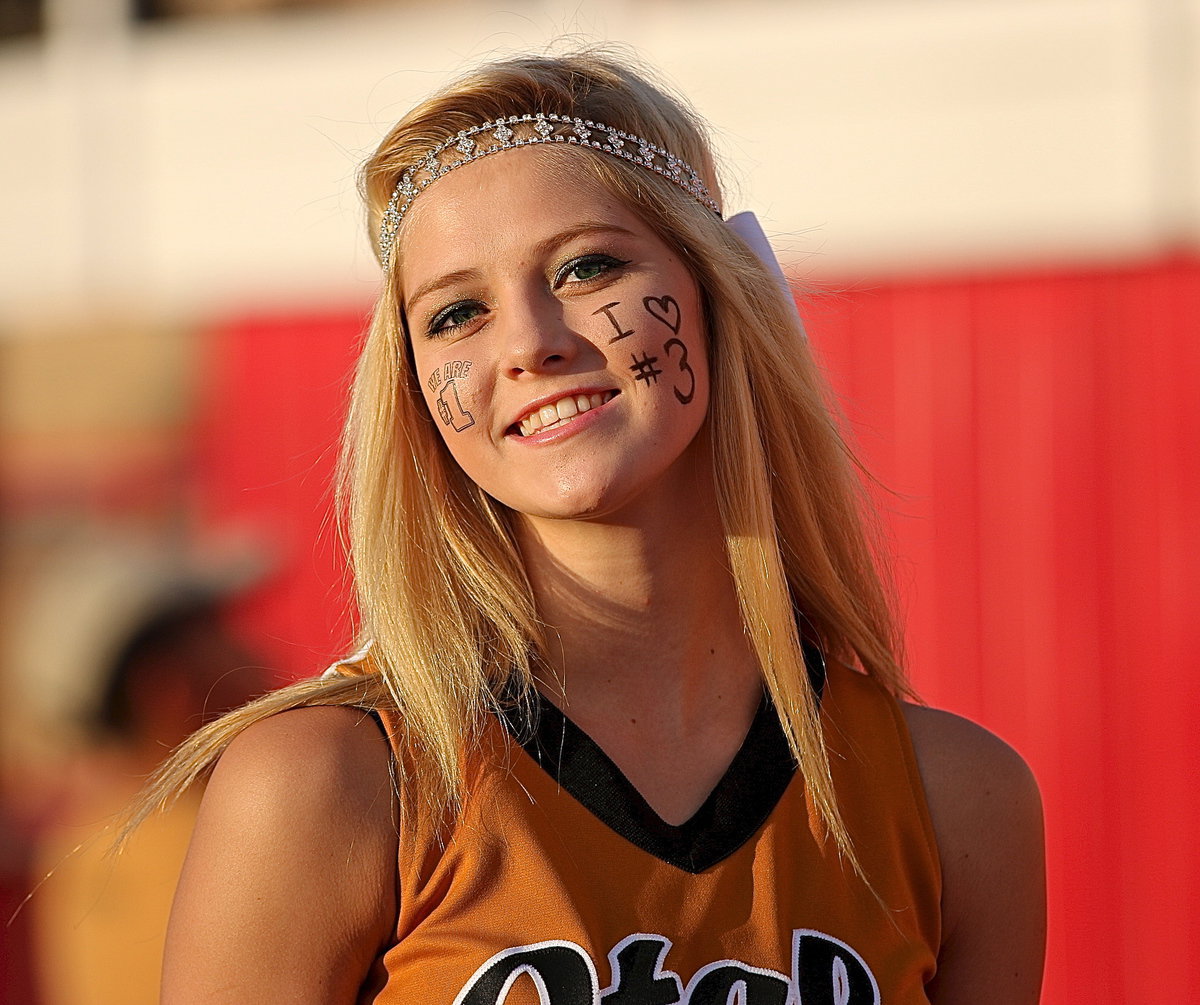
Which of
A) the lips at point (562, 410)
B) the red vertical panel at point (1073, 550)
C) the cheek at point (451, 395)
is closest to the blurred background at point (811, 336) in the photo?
the red vertical panel at point (1073, 550)

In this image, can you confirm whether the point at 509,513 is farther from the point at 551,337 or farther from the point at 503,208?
the point at 503,208

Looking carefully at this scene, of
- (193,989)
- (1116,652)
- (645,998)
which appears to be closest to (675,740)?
(645,998)

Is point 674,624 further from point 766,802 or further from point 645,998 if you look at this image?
point 645,998

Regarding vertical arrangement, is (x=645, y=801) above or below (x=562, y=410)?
below

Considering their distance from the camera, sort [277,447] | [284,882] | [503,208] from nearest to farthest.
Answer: [284,882] < [503,208] < [277,447]

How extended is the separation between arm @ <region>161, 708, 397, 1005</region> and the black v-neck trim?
24cm

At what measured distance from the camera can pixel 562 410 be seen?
5.88 ft

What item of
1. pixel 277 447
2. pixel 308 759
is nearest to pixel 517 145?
pixel 308 759

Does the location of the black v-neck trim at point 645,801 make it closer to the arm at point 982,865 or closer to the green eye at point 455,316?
the arm at point 982,865

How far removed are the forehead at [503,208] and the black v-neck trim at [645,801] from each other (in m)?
0.62

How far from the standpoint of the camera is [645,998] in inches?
61.7

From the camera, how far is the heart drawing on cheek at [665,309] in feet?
6.11

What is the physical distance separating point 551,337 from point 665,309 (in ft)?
0.59

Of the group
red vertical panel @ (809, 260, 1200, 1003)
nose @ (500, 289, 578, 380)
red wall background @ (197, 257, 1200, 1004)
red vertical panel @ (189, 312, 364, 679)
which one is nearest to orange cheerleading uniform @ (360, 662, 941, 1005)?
nose @ (500, 289, 578, 380)
